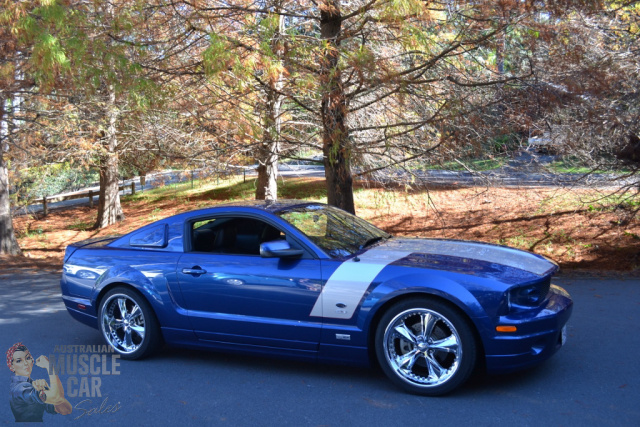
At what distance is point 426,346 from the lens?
179 inches

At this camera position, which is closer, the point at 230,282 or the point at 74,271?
the point at 230,282

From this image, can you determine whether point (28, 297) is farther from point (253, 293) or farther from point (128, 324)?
point (253, 293)

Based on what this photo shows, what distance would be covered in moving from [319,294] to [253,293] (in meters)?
0.61

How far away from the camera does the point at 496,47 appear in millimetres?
8203

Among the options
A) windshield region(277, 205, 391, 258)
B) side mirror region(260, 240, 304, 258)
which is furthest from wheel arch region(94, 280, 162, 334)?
windshield region(277, 205, 391, 258)

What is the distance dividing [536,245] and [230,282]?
354 inches

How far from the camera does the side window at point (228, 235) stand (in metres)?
5.70

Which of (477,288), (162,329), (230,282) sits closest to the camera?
(477,288)

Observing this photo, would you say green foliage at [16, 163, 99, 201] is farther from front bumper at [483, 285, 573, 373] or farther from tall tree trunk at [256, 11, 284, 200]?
front bumper at [483, 285, 573, 373]

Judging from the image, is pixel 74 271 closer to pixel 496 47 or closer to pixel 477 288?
pixel 477 288

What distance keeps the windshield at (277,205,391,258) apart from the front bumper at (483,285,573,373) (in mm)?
1431

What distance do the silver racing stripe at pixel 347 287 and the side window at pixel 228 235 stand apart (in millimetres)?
1021

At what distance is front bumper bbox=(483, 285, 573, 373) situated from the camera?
439 centimetres

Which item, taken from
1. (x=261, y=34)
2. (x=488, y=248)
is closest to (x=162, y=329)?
(x=488, y=248)
